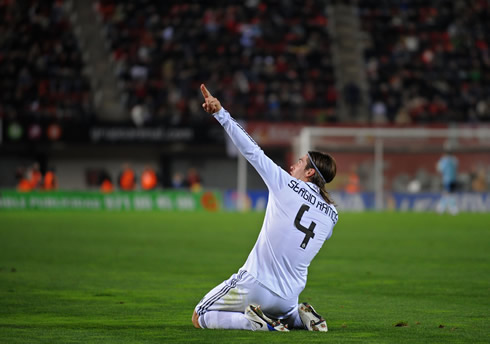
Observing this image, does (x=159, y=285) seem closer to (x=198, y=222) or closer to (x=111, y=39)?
(x=198, y=222)

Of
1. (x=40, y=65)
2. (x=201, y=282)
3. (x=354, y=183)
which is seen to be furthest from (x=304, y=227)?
(x=40, y=65)

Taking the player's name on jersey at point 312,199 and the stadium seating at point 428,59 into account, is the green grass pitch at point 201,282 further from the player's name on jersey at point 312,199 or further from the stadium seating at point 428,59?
the stadium seating at point 428,59

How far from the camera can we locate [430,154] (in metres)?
35.9

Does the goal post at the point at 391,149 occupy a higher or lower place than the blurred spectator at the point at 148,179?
higher

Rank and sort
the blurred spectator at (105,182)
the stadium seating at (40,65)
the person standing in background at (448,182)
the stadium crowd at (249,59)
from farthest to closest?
1. the stadium crowd at (249,59)
2. the stadium seating at (40,65)
3. the blurred spectator at (105,182)
4. the person standing in background at (448,182)

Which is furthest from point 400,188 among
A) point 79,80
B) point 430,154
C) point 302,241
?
point 302,241

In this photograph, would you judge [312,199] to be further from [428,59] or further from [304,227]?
[428,59]

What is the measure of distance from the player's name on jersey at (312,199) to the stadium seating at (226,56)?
29.9 meters

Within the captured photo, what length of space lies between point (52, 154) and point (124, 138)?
4608mm

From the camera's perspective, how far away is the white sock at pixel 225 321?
771 cm

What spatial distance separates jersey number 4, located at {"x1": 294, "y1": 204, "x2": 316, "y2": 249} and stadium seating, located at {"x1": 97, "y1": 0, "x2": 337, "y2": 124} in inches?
1182

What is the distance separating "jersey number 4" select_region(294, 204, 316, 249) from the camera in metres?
7.68

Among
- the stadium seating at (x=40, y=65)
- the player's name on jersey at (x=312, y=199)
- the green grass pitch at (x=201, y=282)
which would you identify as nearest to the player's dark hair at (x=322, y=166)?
the player's name on jersey at (x=312, y=199)

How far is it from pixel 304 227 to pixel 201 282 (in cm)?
459
